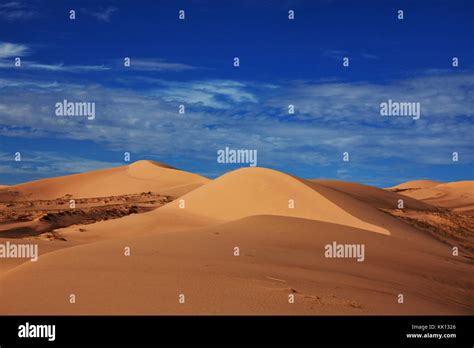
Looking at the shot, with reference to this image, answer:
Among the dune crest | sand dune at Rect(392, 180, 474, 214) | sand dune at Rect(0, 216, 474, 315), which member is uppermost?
sand dune at Rect(392, 180, 474, 214)

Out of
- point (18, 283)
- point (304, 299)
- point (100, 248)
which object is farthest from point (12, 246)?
point (304, 299)

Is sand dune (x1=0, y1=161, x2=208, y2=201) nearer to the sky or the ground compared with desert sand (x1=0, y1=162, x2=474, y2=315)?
nearer to the sky

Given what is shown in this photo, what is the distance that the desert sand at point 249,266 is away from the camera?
6688 mm

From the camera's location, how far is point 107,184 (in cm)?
6300

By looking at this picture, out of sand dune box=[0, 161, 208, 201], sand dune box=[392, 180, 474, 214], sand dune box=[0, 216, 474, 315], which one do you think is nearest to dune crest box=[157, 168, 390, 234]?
sand dune box=[0, 216, 474, 315]

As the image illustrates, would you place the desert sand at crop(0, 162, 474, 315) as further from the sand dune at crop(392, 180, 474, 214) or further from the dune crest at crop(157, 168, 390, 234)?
the sand dune at crop(392, 180, 474, 214)

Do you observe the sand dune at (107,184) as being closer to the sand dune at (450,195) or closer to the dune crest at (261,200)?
the dune crest at (261,200)

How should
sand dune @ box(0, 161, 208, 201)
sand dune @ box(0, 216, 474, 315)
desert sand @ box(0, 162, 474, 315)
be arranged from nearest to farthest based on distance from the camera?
sand dune @ box(0, 216, 474, 315) → desert sand @ box(0, 162, 474, 315) → sand dune @ box(0, 161, 208, 201)

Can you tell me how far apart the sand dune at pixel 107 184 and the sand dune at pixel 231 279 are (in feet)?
133

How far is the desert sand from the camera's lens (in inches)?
263

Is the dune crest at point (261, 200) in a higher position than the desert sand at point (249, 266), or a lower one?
→ higher

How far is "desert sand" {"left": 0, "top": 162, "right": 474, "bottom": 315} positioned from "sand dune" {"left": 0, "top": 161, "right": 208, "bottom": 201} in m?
32.4
